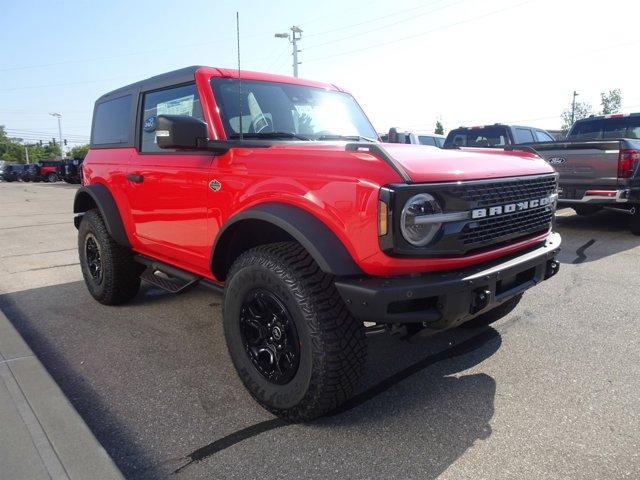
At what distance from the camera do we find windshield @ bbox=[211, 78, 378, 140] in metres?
3.22

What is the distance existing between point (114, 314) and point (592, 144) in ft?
22.9

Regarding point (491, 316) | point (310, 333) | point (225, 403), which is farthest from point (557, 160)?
point (225, 403)

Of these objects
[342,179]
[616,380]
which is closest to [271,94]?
[342,179]

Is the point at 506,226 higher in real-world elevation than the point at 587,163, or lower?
lower

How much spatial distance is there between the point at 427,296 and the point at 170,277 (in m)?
2.45

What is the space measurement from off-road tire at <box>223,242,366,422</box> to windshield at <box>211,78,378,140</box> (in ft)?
3.26

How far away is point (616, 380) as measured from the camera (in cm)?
294

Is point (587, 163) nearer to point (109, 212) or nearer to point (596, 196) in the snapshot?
point (596, 196)

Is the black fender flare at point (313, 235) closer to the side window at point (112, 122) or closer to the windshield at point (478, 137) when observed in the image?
the side window at point (112, 122)

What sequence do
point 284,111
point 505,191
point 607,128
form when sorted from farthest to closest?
point 607,128 < point 284,111 < point 505,191

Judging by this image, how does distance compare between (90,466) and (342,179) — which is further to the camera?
(342,179)

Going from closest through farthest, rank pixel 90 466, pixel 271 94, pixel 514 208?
pixel 90 466 < pixel 514 208 < pixel 271 94

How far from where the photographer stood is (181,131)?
2.74m

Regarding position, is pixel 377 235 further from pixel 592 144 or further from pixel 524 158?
pixel 592 144
